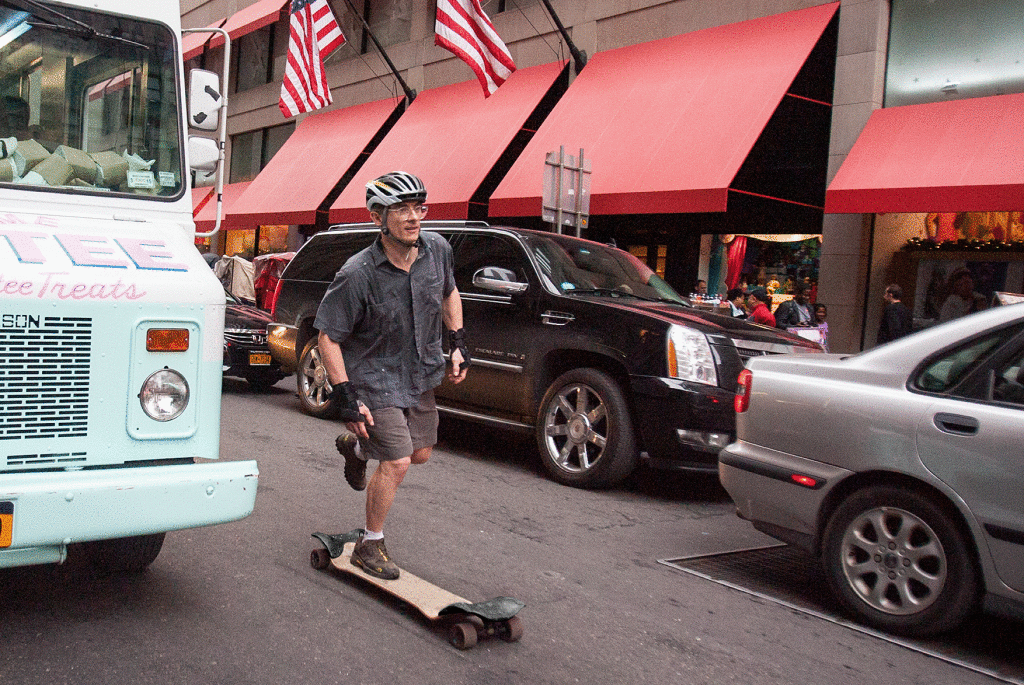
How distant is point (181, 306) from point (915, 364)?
3271mm

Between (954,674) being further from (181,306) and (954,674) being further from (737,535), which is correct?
(181,306)

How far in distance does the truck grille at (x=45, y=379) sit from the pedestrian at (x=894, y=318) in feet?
32.8

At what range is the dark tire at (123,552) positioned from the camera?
4336 millimetres

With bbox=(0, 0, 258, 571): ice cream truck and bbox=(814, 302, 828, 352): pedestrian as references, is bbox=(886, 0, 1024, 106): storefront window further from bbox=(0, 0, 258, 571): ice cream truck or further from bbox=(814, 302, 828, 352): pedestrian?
bbox=(0, 0, 258, 571): ice cream truck

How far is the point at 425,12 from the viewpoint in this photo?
21.0 metres

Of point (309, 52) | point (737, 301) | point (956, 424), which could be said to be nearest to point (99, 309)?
point (956, 424)

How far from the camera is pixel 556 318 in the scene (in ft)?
24.3

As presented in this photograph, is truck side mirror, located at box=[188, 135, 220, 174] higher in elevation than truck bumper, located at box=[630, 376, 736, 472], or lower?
higher

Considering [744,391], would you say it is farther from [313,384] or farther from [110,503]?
[313,384]

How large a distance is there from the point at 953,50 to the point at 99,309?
11.5 m

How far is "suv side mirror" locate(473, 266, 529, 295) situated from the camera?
7.43 m

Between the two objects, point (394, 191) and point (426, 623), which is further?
point (394, 191)

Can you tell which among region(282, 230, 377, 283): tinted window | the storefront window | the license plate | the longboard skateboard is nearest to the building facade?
the storefront window

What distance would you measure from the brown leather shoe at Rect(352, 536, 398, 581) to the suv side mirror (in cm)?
324
